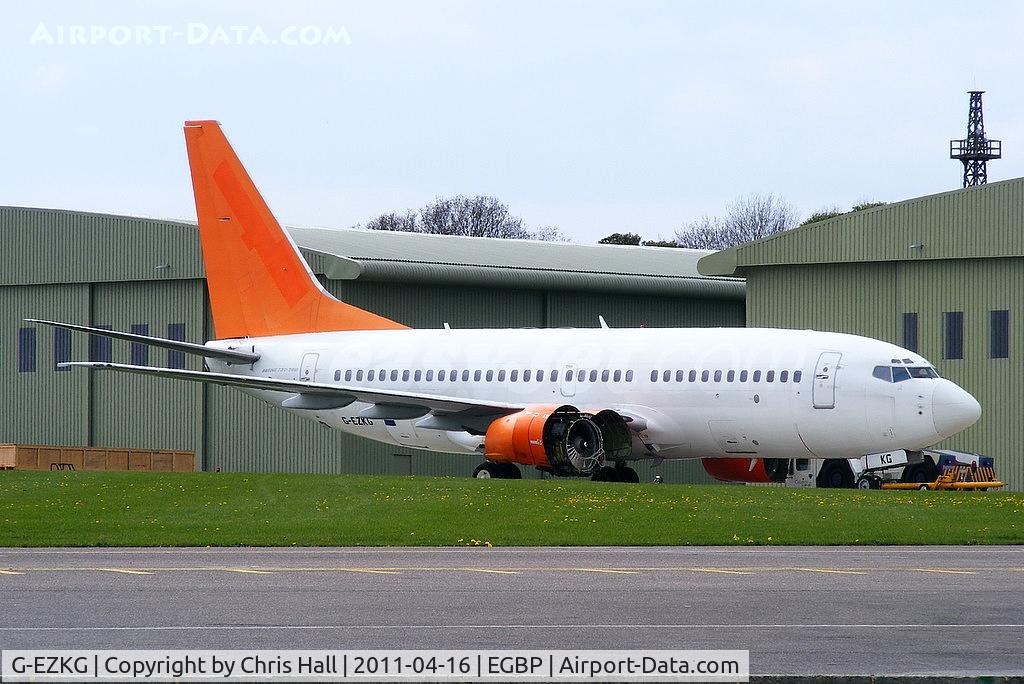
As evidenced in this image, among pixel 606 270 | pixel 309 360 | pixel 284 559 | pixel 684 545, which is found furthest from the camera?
pixel 606 270

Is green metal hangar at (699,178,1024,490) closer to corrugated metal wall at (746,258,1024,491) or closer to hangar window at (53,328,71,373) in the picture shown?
corrugated metal wall at (746,258,1024,491)

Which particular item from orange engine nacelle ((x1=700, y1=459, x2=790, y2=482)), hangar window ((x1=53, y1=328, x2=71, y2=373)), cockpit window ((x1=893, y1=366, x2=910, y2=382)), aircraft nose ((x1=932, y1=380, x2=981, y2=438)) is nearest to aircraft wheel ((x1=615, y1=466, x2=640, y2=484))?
orange engine nacelle ((x1=700, y1=459, x2=790, y2=482))

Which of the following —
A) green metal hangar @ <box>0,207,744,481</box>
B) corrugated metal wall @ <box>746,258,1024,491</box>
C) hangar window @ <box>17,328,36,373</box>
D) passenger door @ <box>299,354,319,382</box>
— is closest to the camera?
passenger door @ <box>299,354,319,382</box>

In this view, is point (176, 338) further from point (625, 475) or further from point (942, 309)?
point (942, 309)

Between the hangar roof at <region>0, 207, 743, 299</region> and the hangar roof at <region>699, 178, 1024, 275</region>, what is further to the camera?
the hangar roof at <region>0, 207, 743, 299</region>

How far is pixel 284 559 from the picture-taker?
2041 cm

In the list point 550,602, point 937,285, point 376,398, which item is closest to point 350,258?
point 376,398

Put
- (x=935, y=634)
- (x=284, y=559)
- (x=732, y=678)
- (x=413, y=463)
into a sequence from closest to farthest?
1. (x=732, y=678)
2. (x=935, y=634)
3. (x=284, y=559)
4. (x=413, y=463)

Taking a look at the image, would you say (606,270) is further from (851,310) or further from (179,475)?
(179,475)

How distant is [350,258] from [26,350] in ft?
43.3

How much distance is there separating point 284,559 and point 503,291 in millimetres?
32751

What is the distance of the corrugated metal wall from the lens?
44375 millimetres

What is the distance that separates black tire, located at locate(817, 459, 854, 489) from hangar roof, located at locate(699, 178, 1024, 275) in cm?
631

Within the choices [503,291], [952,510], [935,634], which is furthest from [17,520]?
[503,291]
